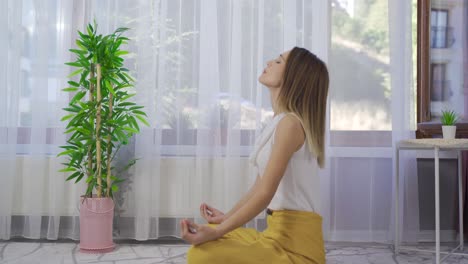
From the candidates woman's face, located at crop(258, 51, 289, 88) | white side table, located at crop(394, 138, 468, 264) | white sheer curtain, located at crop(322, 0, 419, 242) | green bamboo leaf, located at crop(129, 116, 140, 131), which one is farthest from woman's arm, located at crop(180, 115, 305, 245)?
white sheer curtain, located at crop(322, 0, 419, 242)

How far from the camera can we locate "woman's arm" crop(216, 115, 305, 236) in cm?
175

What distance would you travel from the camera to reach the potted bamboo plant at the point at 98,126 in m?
3.11

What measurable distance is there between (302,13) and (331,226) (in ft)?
4.02

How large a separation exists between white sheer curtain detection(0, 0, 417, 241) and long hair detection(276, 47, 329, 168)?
1447 millimetres

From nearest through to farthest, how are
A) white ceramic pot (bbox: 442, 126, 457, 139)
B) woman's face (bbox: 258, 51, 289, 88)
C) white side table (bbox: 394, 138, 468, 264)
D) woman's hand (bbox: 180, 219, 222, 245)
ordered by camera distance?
woman's hand (bbox: 180, 219, 222, 245)
woman's face (bbox: 258, 51, 289, 88)
white side table (bbox: 394, 138, 468, 264)
white ceramic pot (bbox: 442, 126, 457, 139)

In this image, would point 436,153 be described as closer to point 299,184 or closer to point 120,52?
point 299,184

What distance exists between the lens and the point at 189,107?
3.45 meters

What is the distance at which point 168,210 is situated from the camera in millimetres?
3432

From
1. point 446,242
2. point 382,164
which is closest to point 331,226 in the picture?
point 382,164

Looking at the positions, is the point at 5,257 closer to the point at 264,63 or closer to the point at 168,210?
the point at 168,210

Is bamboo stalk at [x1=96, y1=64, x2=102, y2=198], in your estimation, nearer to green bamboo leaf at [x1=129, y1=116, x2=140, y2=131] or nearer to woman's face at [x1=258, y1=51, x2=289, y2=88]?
green bamboo leaf at [x1=129, y1=116, x2=140, y2=131]

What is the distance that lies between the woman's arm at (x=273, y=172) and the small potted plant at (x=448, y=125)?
1.51 m

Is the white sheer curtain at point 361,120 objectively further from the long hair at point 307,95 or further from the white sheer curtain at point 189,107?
the long hair at point 307,95

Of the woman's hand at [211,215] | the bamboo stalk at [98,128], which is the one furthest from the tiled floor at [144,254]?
the woman's hand at [211,215]
